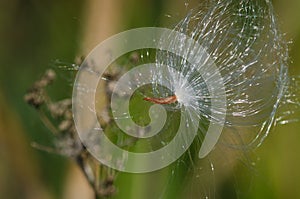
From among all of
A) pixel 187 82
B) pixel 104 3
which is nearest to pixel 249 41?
pixel 187 82

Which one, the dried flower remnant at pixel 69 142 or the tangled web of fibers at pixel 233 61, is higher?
the tangled web of fibers at pixel 233 61

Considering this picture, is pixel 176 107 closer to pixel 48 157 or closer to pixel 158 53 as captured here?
pixel 158 53

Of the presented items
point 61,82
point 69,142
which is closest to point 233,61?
point 69,142

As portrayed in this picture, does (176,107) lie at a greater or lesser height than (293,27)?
lesser

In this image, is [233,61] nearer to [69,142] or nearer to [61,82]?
[69,142]

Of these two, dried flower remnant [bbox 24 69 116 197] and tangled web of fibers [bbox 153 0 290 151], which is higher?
tangled web of fibers [bbox 153 0 290 151]

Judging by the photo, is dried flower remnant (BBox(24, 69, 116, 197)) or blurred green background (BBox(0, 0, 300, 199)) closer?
dried flower remnant (BBox(24, 69, 116, 197))

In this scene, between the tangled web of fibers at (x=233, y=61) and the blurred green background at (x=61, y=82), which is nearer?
the tangled web of fibers at (x=233, y=61)

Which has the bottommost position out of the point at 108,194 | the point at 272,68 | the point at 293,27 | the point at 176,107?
the point at 108,194
